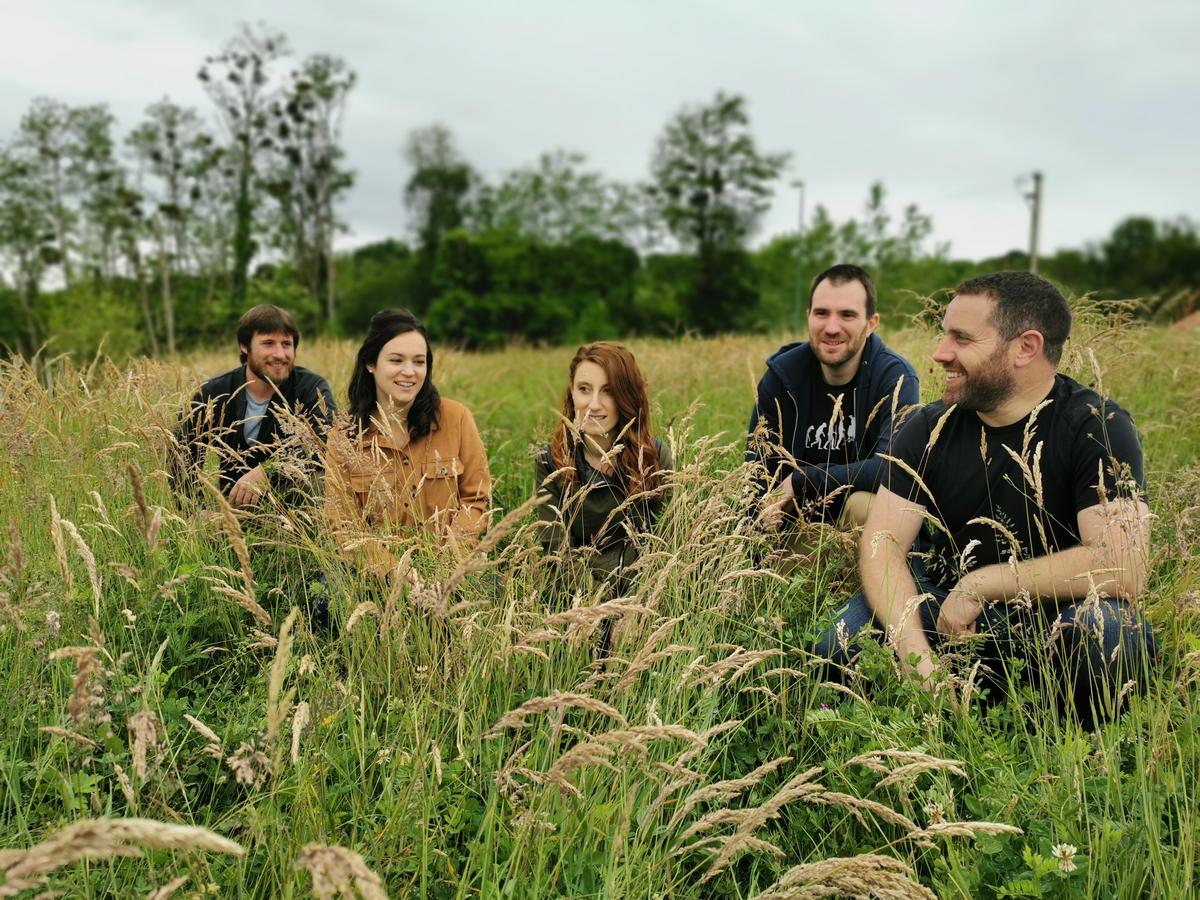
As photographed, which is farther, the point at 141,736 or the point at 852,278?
the point at 852,278

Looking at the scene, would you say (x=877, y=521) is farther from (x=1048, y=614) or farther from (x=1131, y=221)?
(x=1131, y=221)

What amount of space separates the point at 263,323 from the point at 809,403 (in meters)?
3.17

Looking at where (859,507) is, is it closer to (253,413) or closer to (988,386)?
(988,386)

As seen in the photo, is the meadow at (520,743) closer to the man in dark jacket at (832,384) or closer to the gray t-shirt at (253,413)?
the man in dark jacket at (832,384)

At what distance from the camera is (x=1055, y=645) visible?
263cm

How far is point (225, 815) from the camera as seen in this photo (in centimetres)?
195

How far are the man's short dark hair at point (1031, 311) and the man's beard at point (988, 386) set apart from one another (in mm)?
109

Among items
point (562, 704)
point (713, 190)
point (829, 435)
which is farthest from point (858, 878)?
point (713, 190)

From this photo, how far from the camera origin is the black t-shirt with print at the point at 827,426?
4238 mm

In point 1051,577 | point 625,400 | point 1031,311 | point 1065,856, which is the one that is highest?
point 1031,311

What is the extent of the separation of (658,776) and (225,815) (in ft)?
3.36

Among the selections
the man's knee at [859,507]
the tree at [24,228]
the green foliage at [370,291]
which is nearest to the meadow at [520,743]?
the man's knee at [859,507]

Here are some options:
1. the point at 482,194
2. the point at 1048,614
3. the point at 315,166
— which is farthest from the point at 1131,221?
the point at 1048,614

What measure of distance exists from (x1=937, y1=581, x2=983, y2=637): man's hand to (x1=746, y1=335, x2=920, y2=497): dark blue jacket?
88cm
